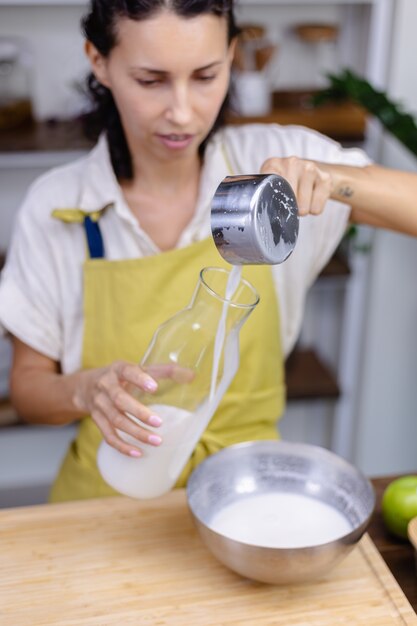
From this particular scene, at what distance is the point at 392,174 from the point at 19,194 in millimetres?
1394

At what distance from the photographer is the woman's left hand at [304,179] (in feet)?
3.49

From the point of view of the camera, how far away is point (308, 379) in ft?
7.89

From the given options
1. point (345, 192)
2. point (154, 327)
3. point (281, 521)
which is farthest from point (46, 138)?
point (281, 521)

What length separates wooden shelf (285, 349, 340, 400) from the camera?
2.34 metres

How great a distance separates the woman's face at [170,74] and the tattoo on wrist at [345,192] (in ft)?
0.78

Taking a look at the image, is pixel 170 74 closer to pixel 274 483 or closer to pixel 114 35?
pixel 114 35

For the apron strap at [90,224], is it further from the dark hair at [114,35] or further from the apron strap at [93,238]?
the dark hair at [114,35]

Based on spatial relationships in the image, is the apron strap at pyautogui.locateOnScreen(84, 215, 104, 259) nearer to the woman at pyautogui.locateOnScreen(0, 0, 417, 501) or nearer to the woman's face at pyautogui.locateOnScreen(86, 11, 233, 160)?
the woman at pyautogui.locateOnScreen(0, 0, 417, 501)

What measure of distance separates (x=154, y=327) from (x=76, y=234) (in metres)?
0.23

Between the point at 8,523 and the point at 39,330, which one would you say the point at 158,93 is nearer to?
the point at 39,330

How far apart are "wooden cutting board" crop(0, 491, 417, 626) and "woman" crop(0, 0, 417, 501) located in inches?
9.8

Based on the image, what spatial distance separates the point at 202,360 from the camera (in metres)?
0.97

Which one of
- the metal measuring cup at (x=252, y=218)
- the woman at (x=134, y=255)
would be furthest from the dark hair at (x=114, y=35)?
the metal measuring cup at (x=252, y=218)

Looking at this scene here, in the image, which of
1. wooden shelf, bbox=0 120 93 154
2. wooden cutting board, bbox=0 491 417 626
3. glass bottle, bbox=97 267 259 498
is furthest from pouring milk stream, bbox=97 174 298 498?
wooden shelf, bbox=0 120 93 154
